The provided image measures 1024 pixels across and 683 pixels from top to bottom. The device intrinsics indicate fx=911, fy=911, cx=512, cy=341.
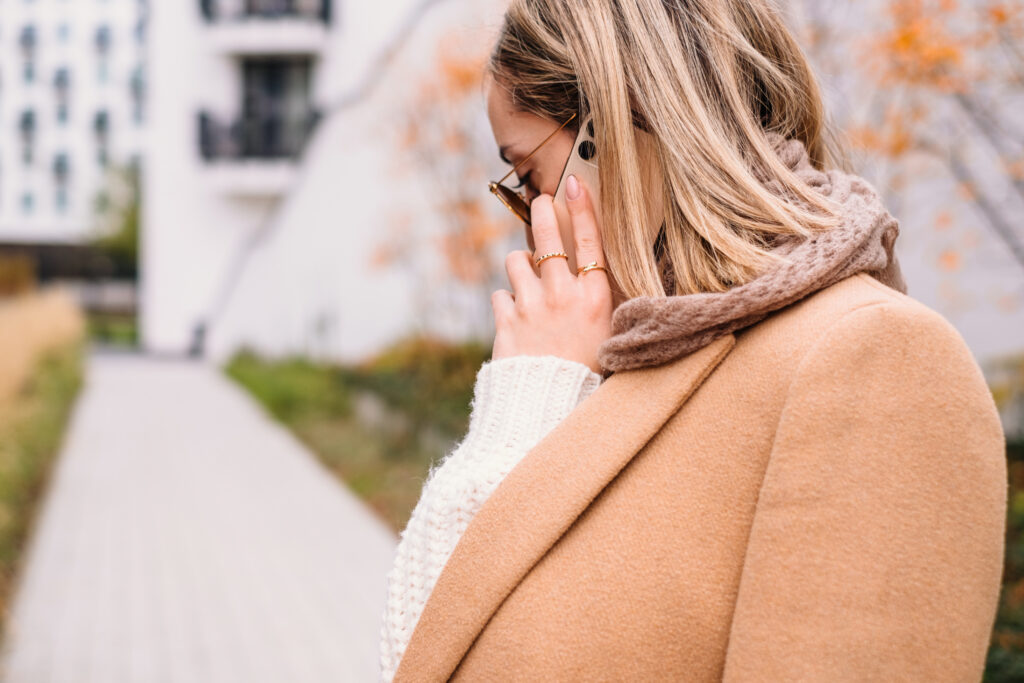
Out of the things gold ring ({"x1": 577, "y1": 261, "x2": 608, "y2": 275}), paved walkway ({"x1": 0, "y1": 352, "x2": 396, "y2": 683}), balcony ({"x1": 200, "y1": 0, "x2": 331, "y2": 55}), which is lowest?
paved walkway ({"x1": 0, "y1": 352, "x2": 396, "y2": 683})

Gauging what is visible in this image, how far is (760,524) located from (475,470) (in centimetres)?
44

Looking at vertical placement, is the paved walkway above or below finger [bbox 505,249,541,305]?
below

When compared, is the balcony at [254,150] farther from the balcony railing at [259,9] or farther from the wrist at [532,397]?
the wrist at [532,397]

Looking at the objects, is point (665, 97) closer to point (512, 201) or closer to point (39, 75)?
point (512, 201)

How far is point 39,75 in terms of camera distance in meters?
47.8

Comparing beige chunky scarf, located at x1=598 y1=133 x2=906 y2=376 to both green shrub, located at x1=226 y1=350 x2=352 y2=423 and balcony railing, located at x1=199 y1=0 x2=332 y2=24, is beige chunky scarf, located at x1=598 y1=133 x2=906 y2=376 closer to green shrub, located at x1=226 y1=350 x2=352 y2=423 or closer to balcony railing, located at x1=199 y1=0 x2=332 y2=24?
green shrub, located at x1=226 y1=350 x2=352 y2=423

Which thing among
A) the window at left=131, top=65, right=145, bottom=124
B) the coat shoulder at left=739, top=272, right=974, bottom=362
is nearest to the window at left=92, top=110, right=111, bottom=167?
the window at left=131, top=65, right=145, bottom=124

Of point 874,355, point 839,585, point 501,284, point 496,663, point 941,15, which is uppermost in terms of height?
point 941,15

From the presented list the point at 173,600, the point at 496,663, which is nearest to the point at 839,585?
the point at 496,663

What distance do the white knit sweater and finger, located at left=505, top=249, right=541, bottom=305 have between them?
0.11 m

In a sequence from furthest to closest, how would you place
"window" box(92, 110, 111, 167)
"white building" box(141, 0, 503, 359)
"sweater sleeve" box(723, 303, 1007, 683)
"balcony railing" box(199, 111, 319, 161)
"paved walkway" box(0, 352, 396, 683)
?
"window" box(92, 110, 111, 167), "balcony railing" box(199, 111, 319, 161), "white building" box(141, 0, 503, 359), "paved walkway" box(0, 352, 396, 683), "sweater sleeve" box(723, 303, 1007, 683)

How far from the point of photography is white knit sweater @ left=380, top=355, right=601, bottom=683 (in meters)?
1.29

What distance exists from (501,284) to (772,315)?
8038 mm

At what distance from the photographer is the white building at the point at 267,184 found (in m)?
15.2
